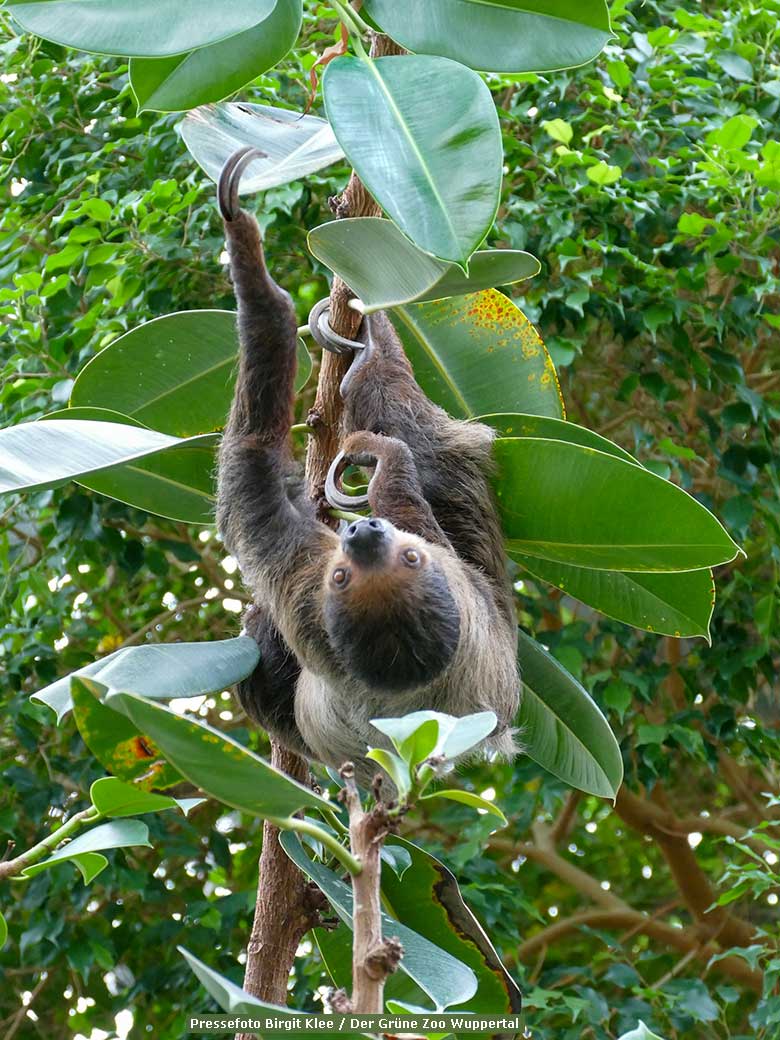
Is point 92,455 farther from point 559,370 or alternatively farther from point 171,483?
point 559,370

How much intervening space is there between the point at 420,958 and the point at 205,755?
0.57m

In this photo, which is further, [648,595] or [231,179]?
[648,595]

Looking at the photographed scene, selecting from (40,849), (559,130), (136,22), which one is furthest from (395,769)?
(559,130)

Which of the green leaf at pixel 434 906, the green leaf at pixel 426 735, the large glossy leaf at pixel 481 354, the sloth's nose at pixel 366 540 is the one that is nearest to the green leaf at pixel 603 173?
the large glossy leaf at pixel 481 354

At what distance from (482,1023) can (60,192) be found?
11.5 ft

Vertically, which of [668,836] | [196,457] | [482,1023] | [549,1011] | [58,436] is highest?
[58,436]

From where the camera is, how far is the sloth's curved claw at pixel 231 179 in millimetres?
1615

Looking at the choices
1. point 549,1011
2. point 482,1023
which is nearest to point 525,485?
point 482,1023

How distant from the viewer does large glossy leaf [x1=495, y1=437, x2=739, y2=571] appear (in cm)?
158

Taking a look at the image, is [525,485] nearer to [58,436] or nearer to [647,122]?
[58,436]

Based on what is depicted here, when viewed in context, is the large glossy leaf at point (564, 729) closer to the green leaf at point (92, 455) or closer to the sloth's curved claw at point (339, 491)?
the sloth's curved claw at point (339, 491)

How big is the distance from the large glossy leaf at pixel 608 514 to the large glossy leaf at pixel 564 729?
0.35 metres

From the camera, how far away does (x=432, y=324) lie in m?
2.10

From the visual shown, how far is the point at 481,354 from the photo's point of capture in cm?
206
